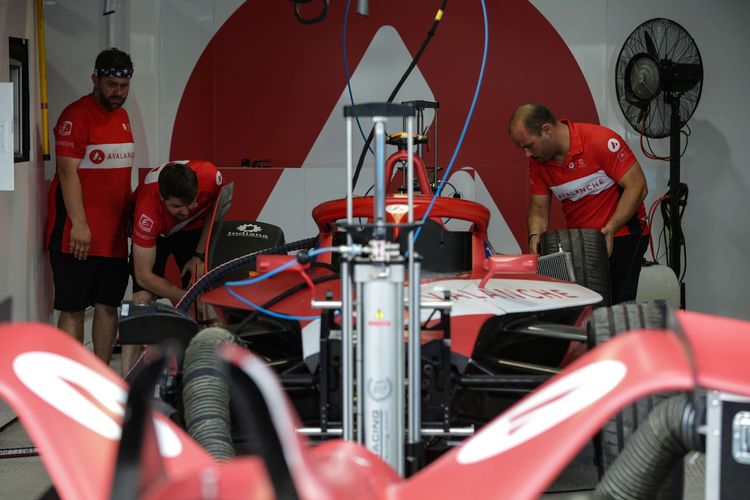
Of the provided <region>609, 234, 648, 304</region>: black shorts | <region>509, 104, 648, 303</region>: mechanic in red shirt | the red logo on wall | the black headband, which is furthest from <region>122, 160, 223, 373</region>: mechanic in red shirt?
<region>609, 234, 648, 304</region>: black shorts

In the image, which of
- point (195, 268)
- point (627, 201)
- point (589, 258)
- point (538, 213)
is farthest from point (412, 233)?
point (538, 213)

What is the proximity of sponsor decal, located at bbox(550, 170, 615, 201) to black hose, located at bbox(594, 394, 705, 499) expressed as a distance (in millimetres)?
3289

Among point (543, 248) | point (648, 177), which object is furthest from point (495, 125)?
point (543, 248)

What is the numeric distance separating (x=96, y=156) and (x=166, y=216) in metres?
0.52

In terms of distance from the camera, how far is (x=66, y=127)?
4.63 m

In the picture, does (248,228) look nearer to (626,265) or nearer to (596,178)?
(596,178)

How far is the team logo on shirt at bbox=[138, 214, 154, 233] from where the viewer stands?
4.56 m

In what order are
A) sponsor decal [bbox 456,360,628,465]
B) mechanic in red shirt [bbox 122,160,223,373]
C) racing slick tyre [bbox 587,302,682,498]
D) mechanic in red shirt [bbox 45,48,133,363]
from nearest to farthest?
sponsor decal [bbox 456,360,628,465]
racing slick tyre [bbox 587,302,682,498]
mechanic in red shirt [bbox 122,160,223,373]
mechanic in red shirt [bbox 45,48,133,363]

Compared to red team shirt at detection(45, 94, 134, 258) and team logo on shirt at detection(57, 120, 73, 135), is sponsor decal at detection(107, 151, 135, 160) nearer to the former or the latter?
red team shirt at detection(45, 94, 134, 258)

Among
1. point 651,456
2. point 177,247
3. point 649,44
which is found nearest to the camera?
point 651,456

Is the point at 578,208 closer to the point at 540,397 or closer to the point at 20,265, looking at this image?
the point at 20,265

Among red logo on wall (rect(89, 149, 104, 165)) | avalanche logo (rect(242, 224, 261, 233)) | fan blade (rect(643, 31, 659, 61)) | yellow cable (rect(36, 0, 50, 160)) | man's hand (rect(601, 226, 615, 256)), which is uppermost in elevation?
fan blade (rect(643, 31, 659, 61))

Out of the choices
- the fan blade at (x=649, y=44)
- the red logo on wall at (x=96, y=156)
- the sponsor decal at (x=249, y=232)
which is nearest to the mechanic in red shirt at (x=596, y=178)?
the sponsor decal at (x=249, y=232)

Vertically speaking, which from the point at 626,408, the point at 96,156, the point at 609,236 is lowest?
the point at 626,408
